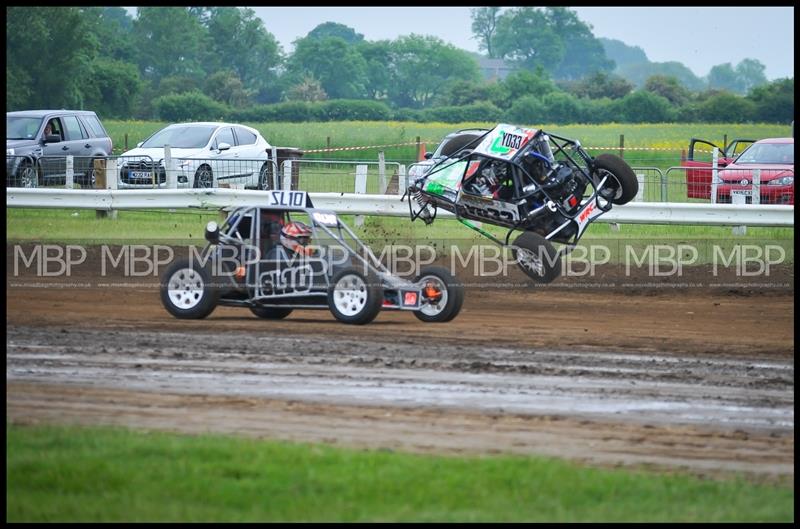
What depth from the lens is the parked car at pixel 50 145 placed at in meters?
25.4

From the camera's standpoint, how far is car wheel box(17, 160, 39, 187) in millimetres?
24994

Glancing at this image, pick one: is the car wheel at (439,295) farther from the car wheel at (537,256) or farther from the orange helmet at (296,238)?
the car wheel at (537,256)

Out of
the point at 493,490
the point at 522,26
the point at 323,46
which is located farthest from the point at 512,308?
the point at 522,26

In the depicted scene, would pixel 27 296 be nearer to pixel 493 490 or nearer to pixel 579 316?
pixel 579 316

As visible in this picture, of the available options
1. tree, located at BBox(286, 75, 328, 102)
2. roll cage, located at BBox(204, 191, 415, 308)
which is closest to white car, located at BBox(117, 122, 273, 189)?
roll cage, located at BBox(204, 191, 415, 308)

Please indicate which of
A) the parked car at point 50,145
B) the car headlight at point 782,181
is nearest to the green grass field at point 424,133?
the parked car at point 50,145

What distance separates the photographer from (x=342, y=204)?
21719 millimetres

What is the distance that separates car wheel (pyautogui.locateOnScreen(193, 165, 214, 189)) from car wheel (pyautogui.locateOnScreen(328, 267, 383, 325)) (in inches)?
453

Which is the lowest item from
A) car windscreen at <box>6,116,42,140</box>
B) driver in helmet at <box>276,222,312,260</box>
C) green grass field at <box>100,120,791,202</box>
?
driver in helmet at <box>276,222,312,260</box>

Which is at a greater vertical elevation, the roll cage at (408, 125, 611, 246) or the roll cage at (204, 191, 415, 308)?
the roll cage at (408, 125, 611, 246)

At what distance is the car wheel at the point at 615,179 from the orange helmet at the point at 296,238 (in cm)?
451

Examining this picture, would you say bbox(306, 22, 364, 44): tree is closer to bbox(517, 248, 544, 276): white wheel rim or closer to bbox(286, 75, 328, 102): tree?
bbox(286, 75, 328, 102): tree

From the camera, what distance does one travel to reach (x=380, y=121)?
6738 centimetres

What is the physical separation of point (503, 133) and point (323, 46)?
245 ft
